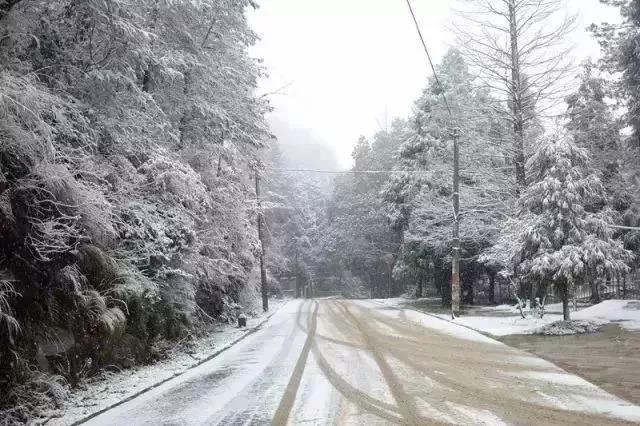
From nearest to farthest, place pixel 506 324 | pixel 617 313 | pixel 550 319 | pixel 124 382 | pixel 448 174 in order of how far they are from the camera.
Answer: pixel 124 382
pixel 506 324
pixel 550 319
pixel 617 313
pixel 448 174

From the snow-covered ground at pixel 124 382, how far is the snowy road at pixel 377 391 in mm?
255

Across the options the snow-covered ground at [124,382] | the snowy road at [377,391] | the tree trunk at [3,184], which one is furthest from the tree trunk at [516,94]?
the tree trunk at [3,184]

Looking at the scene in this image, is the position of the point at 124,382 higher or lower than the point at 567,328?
lower

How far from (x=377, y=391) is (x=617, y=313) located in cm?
1412

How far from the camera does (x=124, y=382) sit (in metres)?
9.20

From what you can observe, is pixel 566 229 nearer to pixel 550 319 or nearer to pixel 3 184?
pixel 550 319

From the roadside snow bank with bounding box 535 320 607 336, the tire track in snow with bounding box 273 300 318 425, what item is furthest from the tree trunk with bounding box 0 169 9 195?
the roadside snow bank with bounding box 535 320 607 336

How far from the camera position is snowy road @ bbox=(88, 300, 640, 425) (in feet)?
20.8

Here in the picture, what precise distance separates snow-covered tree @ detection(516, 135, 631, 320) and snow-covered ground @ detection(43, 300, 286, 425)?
31.6 ft

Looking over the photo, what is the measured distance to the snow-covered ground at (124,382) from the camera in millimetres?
7262

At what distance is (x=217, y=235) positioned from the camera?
17141 millimetres

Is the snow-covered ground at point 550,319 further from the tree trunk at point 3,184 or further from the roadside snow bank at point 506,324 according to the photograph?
the tree trunk at point 3,184

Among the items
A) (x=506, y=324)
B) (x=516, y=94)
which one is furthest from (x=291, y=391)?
(x=516, y=94)

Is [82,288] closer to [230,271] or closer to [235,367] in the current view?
[235,367]
